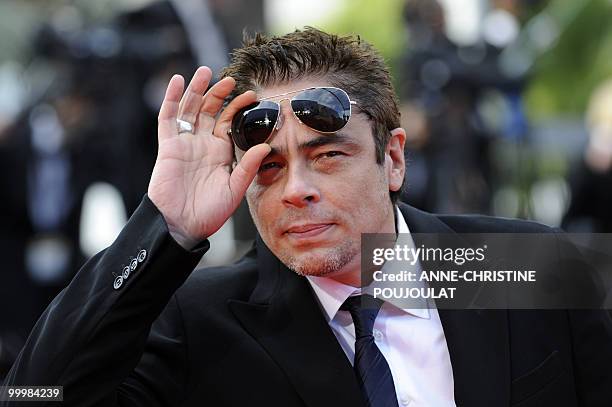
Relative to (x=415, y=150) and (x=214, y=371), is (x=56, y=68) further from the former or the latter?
(x=214, y=371)

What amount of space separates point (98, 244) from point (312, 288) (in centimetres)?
708

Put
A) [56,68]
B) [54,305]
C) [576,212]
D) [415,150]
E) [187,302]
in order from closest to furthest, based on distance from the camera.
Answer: [54,305]
[187,302]
[576,212]
[415,150]
[56,68]

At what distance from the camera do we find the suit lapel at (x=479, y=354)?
323 centimetres

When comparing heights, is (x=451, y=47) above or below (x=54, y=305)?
Result: above

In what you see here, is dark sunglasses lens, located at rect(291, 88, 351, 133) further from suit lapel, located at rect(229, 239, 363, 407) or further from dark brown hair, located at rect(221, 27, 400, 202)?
suit lapel, located at rect(229, 239, 363, 407)

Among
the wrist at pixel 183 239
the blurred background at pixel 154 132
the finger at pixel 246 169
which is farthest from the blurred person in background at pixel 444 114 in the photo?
the wrist at pixel 183 239

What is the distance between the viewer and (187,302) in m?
3.33

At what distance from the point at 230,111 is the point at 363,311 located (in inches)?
28.8

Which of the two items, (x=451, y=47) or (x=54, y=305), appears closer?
(x=54, y=305)

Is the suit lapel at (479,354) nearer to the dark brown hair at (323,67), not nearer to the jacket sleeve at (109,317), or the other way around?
the dark brown hair at (323,67)

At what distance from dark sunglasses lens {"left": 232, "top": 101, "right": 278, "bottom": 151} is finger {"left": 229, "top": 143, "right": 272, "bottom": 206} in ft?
0.17

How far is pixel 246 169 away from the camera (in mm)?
3188

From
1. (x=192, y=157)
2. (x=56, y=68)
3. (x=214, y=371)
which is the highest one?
(x=56, y=68)

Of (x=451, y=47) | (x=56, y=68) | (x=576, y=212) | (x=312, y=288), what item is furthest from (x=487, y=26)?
(x=312, y=288)
